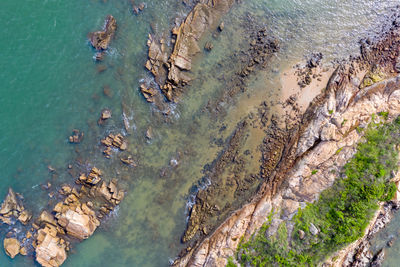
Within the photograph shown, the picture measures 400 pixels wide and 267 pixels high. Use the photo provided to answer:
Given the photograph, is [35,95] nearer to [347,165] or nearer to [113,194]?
[113,194]

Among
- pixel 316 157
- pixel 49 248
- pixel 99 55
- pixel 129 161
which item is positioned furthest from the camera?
pixel 129 161

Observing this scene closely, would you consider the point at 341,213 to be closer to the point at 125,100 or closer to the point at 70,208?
the point at 125,100

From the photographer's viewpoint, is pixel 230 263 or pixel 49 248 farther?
pixel 49 248

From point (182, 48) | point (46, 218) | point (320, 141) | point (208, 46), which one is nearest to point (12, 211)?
point (46, 218)

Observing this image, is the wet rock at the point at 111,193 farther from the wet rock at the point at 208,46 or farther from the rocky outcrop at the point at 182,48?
the wet rock at the point at 208,46

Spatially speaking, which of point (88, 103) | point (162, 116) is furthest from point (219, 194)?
point (88, 103)

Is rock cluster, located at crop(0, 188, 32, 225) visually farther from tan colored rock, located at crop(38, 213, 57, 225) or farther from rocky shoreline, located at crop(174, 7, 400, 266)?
rocky shoreline, located at crop(174, 7, 400, 266)

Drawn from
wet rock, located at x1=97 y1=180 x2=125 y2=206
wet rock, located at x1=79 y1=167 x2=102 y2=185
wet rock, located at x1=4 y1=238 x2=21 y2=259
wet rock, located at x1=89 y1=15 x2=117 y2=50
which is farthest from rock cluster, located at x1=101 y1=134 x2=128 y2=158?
wet rock, located at x1=4 y1=238 x2=21 y2=259

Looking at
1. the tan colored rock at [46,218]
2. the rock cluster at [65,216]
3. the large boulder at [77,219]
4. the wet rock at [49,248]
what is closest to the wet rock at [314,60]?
the rock cluster at [65,216]
